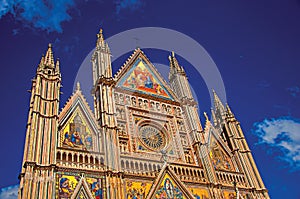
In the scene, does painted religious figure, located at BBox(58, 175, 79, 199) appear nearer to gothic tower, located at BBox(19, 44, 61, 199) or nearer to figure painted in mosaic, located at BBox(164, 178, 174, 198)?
gothic tower, located at BBox(19, 44, 61, 199)

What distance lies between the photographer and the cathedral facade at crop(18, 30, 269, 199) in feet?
44.8

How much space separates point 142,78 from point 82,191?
32.5 feet

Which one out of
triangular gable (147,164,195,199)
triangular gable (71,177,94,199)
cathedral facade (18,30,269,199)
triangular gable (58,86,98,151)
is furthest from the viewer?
triangular gable (58,86,98,151)

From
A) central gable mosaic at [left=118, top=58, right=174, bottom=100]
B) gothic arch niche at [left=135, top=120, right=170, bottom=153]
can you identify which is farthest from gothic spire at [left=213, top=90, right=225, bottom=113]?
gothic arch niche at [left=135, top=120, right=170, bottom=153]

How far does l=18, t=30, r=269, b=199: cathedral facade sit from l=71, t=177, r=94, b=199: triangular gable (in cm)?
4

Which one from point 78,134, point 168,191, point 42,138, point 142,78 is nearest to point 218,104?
point 142,78

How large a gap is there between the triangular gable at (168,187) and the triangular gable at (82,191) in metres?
3.02

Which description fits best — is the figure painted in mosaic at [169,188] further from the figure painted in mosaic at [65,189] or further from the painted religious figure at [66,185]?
the figure painted in mosaic at [65,189]

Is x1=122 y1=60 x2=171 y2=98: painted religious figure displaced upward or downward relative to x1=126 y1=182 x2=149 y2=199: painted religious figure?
upward

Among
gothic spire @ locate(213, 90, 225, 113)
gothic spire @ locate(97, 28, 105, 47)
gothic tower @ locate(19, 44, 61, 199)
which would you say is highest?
gothic spire @ locate(97, 28, 105, 47)

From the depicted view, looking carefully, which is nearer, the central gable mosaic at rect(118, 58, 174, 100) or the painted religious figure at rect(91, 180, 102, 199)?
the painted religious figure at rect(91, 180, 102, 199)

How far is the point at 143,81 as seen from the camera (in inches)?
829

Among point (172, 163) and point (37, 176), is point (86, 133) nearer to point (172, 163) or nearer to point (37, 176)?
point (37, 176)

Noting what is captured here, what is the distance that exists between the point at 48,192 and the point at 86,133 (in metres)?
4.02
